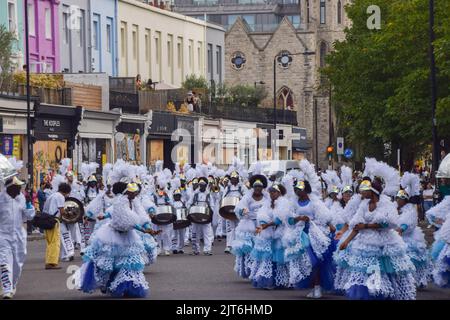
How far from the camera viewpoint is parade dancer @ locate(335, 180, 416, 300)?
1872 cm

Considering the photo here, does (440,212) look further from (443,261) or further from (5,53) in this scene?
(5,53)

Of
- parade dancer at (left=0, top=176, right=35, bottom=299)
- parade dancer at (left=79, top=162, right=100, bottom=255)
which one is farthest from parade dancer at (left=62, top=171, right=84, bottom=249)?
parade dancer at (left=0, top=176, right=35, bottom=299)

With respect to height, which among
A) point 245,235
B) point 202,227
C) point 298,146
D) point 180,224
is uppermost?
point 245,235

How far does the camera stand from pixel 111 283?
20.4 m

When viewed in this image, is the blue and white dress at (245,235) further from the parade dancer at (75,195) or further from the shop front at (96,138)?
the shop front at (96,138)

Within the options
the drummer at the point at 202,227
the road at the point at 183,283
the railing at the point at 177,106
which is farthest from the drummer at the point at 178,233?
the railing at the point at 177,106

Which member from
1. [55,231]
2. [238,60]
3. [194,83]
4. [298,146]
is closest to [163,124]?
[194,83]

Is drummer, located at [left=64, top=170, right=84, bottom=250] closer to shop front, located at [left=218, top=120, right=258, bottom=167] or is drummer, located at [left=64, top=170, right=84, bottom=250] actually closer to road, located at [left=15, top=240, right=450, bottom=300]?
road, located at [left=15, top=240, right=450, bottom=300]

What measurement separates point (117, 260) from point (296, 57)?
357 ft

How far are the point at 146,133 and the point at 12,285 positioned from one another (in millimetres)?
43017

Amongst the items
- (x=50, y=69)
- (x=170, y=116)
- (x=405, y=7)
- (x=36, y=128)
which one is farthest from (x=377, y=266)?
(x=170, y=116)

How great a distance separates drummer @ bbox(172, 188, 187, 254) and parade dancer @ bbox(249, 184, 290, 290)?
9.70 meters

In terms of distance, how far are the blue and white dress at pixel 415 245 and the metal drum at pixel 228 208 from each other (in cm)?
814

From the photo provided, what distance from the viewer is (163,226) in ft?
105
